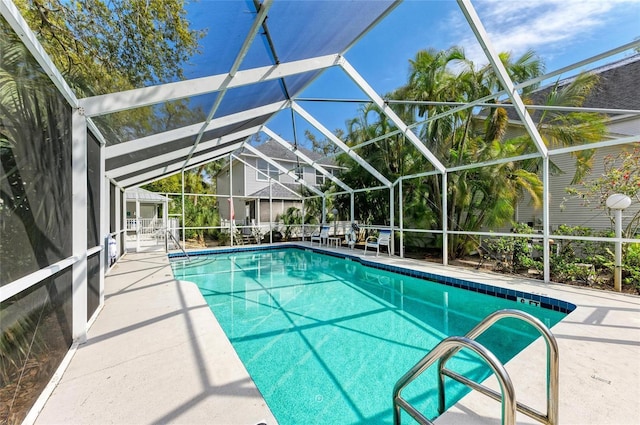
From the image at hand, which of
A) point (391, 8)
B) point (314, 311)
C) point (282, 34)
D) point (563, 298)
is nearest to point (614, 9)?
point (391, 8)

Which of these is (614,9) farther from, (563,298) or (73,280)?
(73,280)

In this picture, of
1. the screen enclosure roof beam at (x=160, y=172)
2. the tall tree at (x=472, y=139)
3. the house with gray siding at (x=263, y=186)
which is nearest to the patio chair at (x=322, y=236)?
the house with gray siding at (x=263, y=186)

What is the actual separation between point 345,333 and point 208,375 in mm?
2309

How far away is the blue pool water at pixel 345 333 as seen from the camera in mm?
2929

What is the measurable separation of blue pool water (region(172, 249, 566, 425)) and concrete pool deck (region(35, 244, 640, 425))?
63cm

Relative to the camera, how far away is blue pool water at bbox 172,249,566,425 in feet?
9.61

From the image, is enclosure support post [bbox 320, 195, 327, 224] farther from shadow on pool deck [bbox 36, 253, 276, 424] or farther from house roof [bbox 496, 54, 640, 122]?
shadow on pool deck [bbox 36, 253, 276, 424]

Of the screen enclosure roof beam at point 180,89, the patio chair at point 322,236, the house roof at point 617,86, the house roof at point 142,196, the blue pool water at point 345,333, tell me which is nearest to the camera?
the blue pool water at point 345,333

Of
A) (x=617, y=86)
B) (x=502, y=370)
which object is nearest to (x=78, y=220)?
(x=502, y=370)

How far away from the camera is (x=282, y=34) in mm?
3883

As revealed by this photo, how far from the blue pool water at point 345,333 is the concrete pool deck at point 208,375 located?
2.08 ft

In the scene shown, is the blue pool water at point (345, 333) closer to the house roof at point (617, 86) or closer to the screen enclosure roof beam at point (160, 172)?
the screen enclosure roof beam at point (160, 172)

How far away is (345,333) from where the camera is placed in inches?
174

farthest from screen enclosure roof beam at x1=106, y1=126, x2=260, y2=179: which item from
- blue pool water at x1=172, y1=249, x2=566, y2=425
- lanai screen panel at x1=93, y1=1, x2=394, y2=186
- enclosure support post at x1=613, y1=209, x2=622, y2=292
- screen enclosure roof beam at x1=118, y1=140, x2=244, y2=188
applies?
enclosure support post at x1=613, y1=209, x2=622, y2=292
